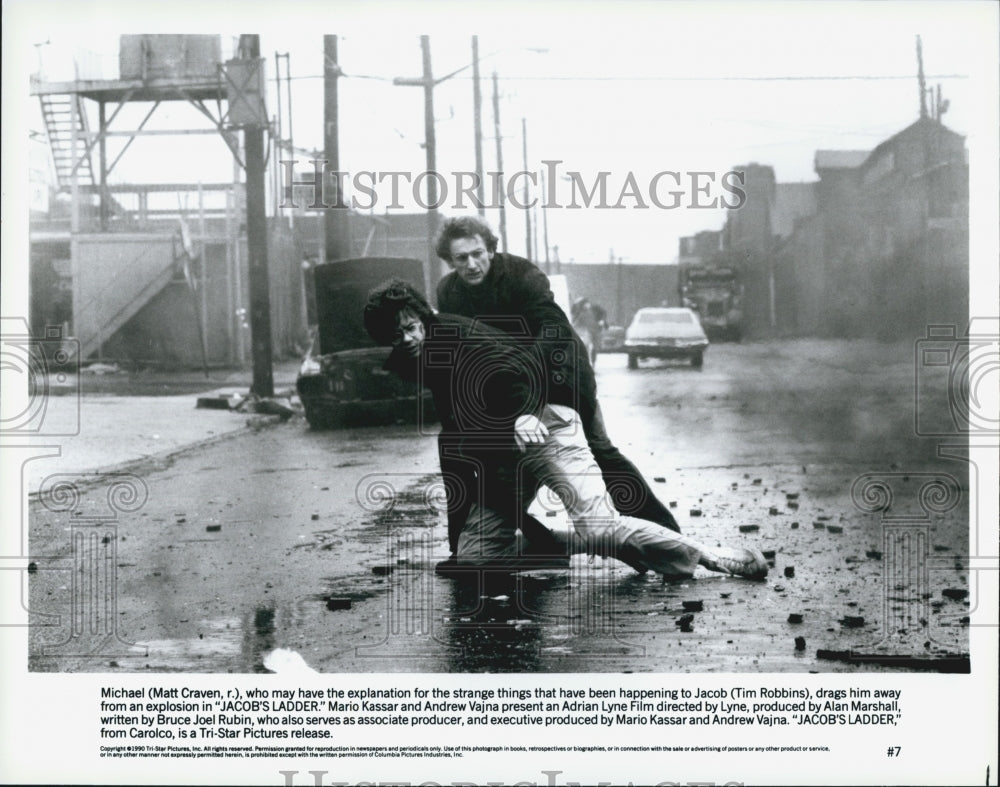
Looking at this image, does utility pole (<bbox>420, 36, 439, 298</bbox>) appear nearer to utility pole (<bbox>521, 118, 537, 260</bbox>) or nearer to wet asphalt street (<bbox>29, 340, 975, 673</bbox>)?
utility pole (<bbox>521, 118, 537, 260</bbox>)

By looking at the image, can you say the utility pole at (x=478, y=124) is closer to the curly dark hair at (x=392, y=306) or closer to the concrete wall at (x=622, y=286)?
the curly dark hair at (x=392, y=306)

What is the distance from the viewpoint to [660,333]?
8.55 meters

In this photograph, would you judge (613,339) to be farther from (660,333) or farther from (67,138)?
(67,138)

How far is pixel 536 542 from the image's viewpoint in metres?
5.91

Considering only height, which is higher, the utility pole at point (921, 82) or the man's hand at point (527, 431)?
the utility pole at point (921, 82)

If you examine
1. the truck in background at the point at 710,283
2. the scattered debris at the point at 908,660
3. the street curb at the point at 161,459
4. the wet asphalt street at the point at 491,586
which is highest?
the truck in background at the point at 710,283

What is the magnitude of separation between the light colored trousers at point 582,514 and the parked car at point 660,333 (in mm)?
1827

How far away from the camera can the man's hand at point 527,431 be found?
565 cm

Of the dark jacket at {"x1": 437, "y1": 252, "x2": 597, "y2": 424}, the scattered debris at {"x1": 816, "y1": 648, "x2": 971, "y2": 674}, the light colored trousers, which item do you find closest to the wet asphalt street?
the scattered debris at {"x1": 816, "y1": 648, "x2": 971, "y2": 674}

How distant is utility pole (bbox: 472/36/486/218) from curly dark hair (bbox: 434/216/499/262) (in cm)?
14

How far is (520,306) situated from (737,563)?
1331 mm

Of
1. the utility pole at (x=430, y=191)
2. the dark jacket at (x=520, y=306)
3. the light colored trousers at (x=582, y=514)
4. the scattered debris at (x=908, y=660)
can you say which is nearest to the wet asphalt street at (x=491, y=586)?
the scattered debris at (x=908, y=660)

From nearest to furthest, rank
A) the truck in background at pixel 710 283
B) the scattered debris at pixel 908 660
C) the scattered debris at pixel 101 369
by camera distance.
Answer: the scattered debris at pixel 908 660
the truck in background at pixel 710 283
the scattered debris at pixel 101 369

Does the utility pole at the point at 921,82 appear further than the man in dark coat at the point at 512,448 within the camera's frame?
Yes
